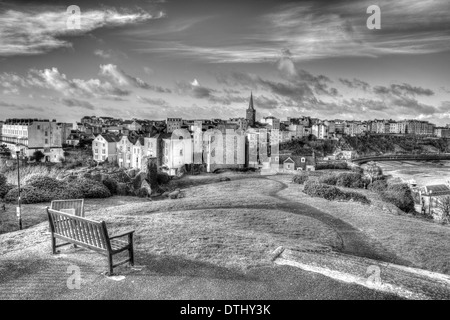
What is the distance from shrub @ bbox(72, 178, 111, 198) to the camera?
1798cm

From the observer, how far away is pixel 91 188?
722 inches

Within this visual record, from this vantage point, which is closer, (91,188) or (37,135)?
(91,188)

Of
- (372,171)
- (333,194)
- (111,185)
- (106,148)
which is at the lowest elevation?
(372,171)

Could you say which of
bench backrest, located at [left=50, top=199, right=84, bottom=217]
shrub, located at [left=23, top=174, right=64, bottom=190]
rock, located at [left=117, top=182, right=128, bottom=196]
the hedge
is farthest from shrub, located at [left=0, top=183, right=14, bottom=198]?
bench backrest, located at [left=50, top=199, right=84, bottom=217]

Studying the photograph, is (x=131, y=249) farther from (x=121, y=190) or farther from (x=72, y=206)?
(x=121, y=190)

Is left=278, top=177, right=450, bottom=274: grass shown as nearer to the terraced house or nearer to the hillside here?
the terraced house

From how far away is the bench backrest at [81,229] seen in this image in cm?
678

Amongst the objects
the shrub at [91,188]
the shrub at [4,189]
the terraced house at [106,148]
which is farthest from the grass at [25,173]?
the terraced house at [106,148]

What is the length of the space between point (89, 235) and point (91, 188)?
39.2 feet

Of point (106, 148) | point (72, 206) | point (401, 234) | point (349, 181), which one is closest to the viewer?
point (72, 206)

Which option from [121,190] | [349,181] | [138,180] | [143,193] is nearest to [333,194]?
[349,181]

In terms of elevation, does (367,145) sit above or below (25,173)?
below

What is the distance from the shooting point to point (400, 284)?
21.3 feet
